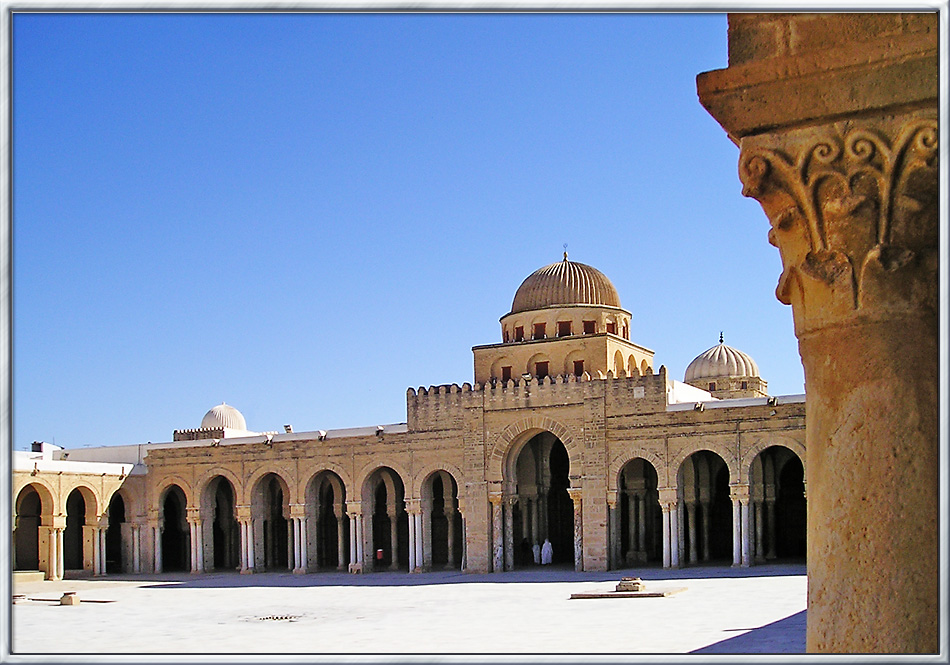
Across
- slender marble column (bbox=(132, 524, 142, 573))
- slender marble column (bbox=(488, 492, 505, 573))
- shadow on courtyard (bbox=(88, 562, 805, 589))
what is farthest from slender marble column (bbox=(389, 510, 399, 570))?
slender marble column (bbox=(132, 524, 142, 573))

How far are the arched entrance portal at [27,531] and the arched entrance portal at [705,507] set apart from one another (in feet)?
61.2

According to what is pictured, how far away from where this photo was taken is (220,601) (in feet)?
72.1

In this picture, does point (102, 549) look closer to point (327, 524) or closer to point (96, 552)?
point (96, 552)

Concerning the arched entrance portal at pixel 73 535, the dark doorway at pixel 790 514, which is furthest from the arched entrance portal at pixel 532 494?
the arched entrance portal at pixel 73 535

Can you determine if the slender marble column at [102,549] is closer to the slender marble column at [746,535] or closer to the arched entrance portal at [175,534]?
the arched entrance portal at [175,534]

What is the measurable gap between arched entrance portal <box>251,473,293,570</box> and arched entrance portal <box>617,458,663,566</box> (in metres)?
9.38

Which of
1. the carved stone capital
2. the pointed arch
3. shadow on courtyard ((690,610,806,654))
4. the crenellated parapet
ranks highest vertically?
the carved stone capital

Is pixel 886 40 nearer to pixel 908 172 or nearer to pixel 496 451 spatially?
pixel 908 172

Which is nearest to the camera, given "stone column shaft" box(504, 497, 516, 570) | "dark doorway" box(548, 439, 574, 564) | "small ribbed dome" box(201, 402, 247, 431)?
"stone column shaft" box(504, 497, 516, 570)

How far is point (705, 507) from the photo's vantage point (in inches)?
1117

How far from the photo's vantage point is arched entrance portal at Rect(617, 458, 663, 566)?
29.1 meters

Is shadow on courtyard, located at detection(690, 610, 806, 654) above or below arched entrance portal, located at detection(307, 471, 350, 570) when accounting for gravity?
above

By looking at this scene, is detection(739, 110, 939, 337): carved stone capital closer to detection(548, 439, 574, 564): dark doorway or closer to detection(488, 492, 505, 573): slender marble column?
detection(488, 492, 505, 573): slender marble column

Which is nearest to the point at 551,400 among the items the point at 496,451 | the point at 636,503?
the point at 496,451
